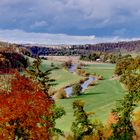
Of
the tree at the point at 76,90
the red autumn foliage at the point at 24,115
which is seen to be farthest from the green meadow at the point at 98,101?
the red autumn foliage at the point at 24,115

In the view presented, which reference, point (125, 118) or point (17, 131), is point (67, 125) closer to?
point (125, 118)

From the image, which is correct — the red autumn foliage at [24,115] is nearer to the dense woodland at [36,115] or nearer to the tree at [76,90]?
the dense woodland at [36,115]

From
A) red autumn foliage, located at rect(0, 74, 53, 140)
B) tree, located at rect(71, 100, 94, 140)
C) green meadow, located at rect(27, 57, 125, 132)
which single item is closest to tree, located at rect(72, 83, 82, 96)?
green meadow, located at rect(27, 57, 125, 132)

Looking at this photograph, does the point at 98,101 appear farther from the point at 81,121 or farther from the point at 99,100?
the point at 81,121

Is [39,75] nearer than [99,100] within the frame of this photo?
Yes

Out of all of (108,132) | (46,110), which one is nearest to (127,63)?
(108,132)

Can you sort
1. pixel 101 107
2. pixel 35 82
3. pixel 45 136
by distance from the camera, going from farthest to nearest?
pixel 101 107 < pixel 35 82 < pixel 45 136

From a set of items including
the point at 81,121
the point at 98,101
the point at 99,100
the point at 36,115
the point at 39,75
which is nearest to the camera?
the point at 36,115

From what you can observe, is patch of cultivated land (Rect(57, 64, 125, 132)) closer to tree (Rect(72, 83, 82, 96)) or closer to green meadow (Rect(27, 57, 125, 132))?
green meadow (Rect(27, 57, 125, 132))

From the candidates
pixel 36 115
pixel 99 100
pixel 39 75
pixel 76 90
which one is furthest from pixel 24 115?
pixel 76 90
